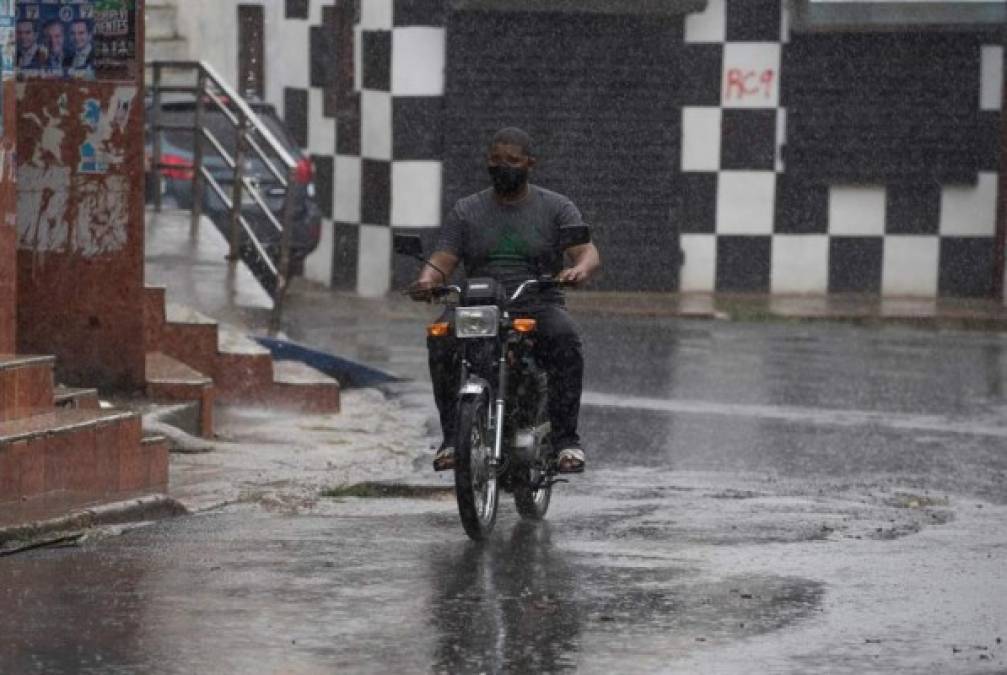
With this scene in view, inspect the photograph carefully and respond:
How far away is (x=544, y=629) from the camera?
6109mm

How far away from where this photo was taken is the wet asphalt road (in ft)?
19.0

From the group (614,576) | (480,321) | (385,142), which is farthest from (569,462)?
(385,142)

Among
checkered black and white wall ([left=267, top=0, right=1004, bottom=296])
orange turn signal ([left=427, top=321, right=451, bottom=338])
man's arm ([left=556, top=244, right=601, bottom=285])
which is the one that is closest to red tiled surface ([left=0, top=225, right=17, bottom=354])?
orange turn signal ([left=427, top=321, right=451, bottom=338])

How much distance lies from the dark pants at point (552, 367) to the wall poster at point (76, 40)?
229cm

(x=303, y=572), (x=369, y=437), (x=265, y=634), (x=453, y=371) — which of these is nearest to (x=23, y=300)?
(x=369, y=437)

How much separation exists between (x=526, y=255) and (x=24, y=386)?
182cm

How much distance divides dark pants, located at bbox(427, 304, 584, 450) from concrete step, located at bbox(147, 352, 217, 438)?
223 centimetres

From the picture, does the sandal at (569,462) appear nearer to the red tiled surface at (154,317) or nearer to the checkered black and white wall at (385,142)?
the red tiled surface at (154,317)

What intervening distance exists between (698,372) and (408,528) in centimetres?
573

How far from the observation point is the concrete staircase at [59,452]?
7.83 meters

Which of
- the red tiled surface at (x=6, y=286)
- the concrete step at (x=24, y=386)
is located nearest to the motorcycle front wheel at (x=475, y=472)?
the concrete step at (x=24, y=386)

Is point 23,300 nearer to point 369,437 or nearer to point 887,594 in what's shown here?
point 369,437

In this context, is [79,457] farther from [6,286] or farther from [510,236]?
[510,236]

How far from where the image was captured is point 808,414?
11.9 metres
